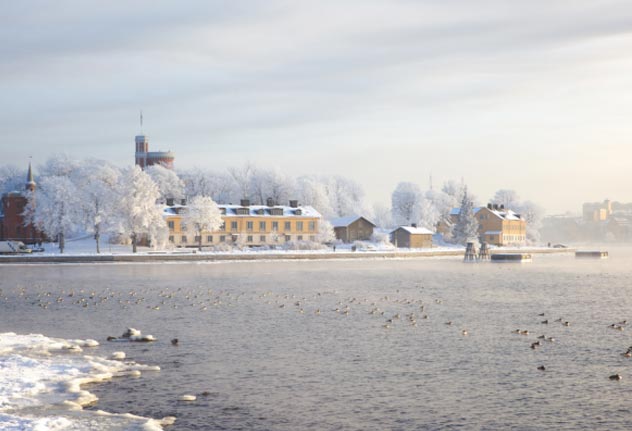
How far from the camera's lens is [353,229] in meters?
139

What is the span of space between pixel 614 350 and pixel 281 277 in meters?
44.0

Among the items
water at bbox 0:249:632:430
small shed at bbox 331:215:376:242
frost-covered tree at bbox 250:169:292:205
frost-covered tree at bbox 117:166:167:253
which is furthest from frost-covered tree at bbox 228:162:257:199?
water at bbox 0:249:632:430

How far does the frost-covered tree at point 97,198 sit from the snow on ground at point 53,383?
75344 millimetres

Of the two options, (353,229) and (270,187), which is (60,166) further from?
(353,229)

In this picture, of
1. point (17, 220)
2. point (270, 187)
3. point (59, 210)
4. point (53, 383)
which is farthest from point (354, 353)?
point (270, 187)

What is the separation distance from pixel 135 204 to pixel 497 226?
9247 centimetres

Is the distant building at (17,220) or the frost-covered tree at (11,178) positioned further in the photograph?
the frost-covered tree at (11,178)

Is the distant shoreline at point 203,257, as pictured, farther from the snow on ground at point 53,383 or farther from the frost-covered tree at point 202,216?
the snow on ground at point 53,383

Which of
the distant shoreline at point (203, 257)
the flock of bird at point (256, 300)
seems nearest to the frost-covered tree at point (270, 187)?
the distant shoreline at point (203, 257)

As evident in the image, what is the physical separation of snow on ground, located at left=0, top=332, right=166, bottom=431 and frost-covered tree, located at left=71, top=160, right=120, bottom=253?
75.3m

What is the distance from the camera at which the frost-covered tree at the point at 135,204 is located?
328 feet

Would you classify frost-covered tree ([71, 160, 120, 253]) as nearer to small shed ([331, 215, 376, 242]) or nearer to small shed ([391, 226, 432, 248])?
small shed ([331, 215, 376, 242])

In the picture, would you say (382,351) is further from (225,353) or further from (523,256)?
(523,256)

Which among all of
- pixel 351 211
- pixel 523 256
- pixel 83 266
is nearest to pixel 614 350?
pixel 83 266
